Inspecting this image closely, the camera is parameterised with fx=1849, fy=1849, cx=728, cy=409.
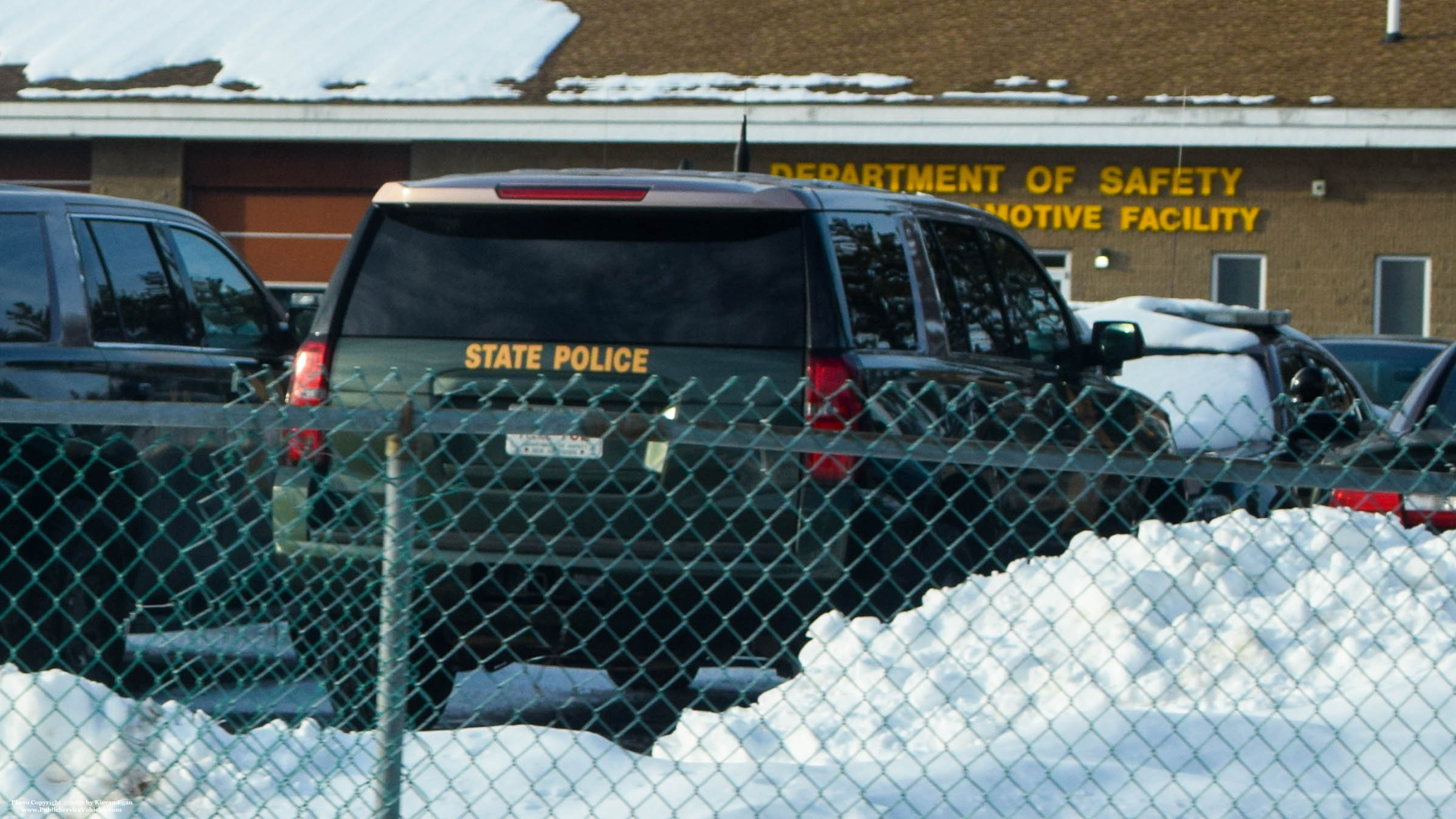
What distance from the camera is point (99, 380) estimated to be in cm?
655

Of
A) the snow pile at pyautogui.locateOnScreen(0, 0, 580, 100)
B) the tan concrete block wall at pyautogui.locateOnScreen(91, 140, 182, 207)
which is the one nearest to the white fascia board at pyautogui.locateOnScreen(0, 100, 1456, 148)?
the snow pile at pyautogui.locateOnScreen(0, 0, 580, 100)

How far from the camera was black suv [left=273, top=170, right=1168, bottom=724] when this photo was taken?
5184mm

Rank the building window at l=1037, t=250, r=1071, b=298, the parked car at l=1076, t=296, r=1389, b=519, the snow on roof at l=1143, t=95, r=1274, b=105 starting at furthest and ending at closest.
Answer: the building window at l=1037, t=250, r=1071, b=298
the snow on roof at l=1143, t=95, r=1274, b=105
the parked car at l=1076, t=296, r=1389, b=519

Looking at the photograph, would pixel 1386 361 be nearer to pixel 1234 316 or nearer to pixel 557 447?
pixel 1234 316

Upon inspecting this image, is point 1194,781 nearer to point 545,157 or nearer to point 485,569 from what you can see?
point 485,569

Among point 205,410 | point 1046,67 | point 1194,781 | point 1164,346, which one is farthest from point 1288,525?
point 1046,67

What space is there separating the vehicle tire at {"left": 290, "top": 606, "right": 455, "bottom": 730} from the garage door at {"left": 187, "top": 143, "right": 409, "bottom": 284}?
17882 millimetres

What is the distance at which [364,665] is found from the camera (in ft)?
18.2

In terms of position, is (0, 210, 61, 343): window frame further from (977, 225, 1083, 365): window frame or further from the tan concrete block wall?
the tan concrete block wall

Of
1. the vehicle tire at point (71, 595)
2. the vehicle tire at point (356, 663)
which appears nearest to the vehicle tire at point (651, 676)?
the vehicle tire at point (356, 663)

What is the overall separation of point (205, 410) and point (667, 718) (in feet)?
11.0

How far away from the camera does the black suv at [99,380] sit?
6184 millimetres

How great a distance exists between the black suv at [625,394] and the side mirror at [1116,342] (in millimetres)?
1358

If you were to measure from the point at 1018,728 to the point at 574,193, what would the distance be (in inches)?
82.1
